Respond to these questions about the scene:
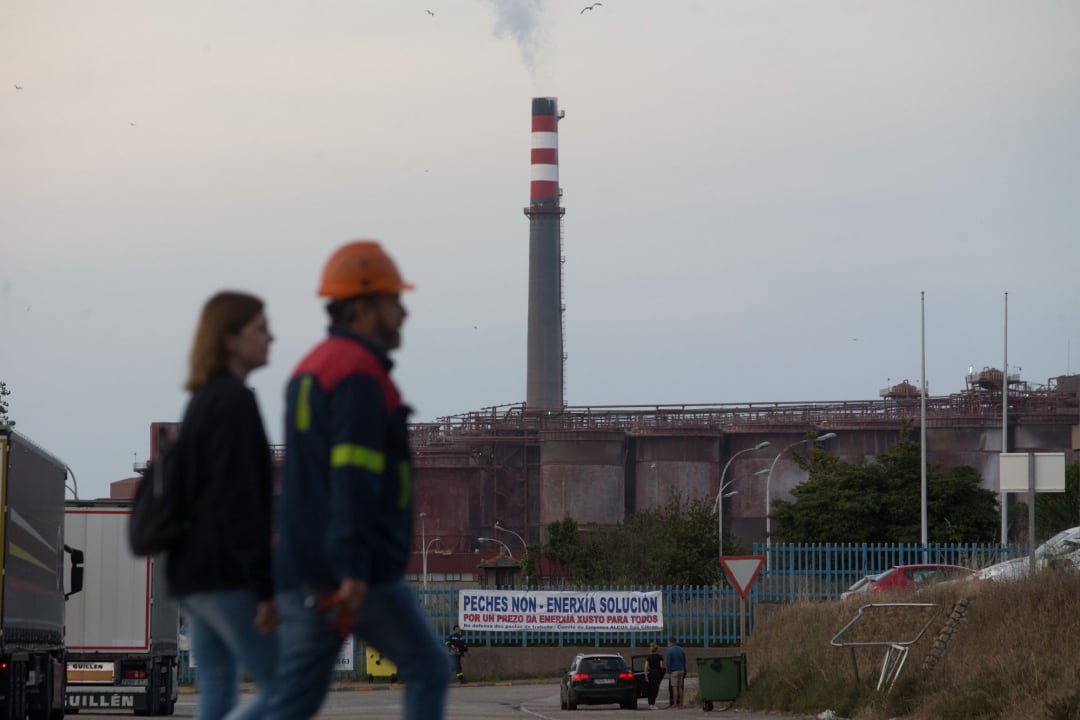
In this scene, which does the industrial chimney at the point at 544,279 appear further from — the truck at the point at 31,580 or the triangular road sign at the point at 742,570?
the truck at the point at 31,580

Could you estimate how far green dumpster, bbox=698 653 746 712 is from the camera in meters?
24.1

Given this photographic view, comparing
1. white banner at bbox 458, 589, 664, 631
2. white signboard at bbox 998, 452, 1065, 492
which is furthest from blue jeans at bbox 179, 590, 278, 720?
white banner at bbox 458, 589, 664, 631

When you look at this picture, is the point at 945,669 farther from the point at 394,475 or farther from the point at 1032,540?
the point at 394,475

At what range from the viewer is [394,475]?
5.46m

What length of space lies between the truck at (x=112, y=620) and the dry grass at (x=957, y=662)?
7.99 m

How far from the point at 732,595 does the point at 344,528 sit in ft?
113

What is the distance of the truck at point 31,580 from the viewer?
14.8m

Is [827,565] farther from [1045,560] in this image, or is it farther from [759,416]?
[759,416]

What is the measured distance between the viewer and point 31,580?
635 inches

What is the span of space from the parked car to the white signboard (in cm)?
98

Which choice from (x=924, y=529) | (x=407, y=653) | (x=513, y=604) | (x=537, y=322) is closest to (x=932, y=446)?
(x=537, y=322)

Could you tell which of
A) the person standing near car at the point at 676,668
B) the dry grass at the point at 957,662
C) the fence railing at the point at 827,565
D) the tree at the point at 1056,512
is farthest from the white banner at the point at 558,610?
the tree at the point at 1056,512

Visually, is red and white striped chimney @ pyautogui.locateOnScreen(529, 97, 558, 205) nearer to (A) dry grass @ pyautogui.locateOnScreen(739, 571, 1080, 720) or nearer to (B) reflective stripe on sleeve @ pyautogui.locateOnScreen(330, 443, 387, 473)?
(A) dry grass @ pyautogui.locateOnScreen(739, 571, 1080, 720)

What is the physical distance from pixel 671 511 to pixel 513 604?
3100 cm
